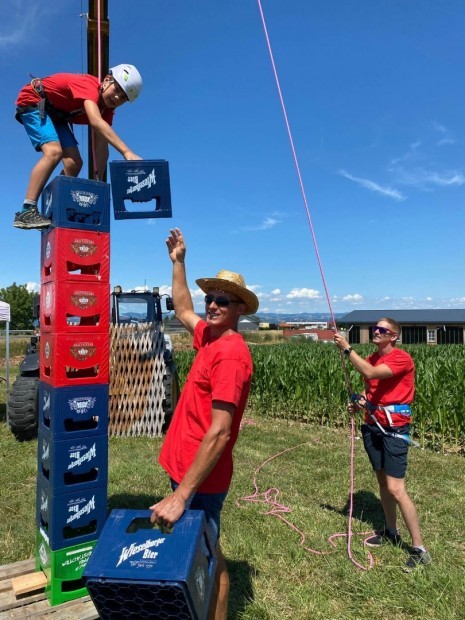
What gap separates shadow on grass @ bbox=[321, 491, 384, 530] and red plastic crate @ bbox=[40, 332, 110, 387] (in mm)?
3238

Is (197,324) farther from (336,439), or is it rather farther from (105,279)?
(336,439)

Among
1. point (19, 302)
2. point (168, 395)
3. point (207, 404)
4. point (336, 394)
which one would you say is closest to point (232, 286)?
point (207, 404)

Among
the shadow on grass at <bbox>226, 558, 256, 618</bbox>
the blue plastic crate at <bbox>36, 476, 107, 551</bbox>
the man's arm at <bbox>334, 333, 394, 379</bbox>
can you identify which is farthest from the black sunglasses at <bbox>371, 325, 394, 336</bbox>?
the blue plastic crate at <bbox>36, 476, 107, 551</bbox>

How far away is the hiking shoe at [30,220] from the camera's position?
3139 millimetres

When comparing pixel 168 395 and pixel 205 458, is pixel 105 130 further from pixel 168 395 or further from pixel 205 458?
pixel 168 395

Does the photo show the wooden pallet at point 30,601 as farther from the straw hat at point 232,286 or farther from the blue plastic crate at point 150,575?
the straw hat at point 232,286

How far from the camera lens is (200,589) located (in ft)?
6.55

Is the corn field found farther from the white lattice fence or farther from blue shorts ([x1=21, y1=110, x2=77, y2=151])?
blue shorts ([x1=21, y1=110, x2=77, y2=151])

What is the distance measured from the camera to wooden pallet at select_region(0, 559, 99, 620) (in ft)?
9.34

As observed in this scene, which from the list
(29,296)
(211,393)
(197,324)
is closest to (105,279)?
(197,324)

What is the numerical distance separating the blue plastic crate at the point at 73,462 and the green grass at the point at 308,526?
52.4 inches

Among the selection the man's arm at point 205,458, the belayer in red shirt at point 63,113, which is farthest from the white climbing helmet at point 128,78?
the man's arm at point 205,458

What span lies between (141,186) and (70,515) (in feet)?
7.39

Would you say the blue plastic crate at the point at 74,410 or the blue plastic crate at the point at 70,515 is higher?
the blue plastic crate at the point at 74,410
